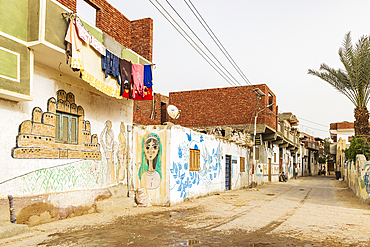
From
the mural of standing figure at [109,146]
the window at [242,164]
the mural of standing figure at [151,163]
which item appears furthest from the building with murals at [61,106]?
the window at [242,164]

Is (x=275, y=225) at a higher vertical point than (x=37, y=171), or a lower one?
lower

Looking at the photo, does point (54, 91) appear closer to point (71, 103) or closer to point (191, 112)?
point (71, 103)

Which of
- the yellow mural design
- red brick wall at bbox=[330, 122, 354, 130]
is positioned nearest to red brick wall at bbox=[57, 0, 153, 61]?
the yellow mural design

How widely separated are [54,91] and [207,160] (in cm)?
953

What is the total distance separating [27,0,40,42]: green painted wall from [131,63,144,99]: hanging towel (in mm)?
4273

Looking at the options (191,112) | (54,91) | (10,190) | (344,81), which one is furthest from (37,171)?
(191,112)

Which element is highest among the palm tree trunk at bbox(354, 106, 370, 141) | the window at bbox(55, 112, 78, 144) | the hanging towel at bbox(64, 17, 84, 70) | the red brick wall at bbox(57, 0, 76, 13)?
the red brick wall at bbox(57, 0, 76, 13)

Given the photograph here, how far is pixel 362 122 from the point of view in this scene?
22.8m

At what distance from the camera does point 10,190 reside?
7812 millimetres

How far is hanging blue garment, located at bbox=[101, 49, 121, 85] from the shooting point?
10253 millimetres

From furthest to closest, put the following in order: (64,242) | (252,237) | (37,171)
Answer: (37,171) < (252,237) < (64,242)

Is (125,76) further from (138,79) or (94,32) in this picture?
(94,32)

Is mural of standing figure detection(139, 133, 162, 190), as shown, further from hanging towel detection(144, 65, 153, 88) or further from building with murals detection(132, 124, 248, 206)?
hanging towel detection(144, 65, 153, 88)

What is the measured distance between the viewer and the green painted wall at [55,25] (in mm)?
8129
